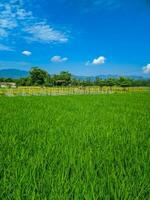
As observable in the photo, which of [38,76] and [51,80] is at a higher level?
[38,76]

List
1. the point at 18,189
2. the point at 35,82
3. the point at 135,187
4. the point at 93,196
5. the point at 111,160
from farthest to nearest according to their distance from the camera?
the point at 35,82
the point at 111,160
the point at 135,187
the point at 18,189
the point at 93,196

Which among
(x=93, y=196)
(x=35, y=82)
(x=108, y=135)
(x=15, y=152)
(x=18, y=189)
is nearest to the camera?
(x=93, y=196)

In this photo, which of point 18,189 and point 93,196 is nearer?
point 93,196

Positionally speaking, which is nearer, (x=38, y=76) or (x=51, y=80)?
(x=38, y=76)

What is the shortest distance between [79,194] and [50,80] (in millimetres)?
88304

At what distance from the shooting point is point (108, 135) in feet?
14.5

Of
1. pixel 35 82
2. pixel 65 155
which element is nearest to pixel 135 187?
pixel 65 155

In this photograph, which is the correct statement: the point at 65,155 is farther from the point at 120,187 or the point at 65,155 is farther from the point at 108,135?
the point at 108,135

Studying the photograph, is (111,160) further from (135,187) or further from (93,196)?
(93,196)

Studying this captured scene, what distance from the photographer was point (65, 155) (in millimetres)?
2928

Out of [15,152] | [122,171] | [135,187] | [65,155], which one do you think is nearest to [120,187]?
[135,187]

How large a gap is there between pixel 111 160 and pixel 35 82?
8574 centimetres

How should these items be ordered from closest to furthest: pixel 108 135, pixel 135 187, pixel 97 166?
pixel 135 187, pixel 97 166, pixel 108 135

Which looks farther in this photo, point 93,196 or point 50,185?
point 50,185
